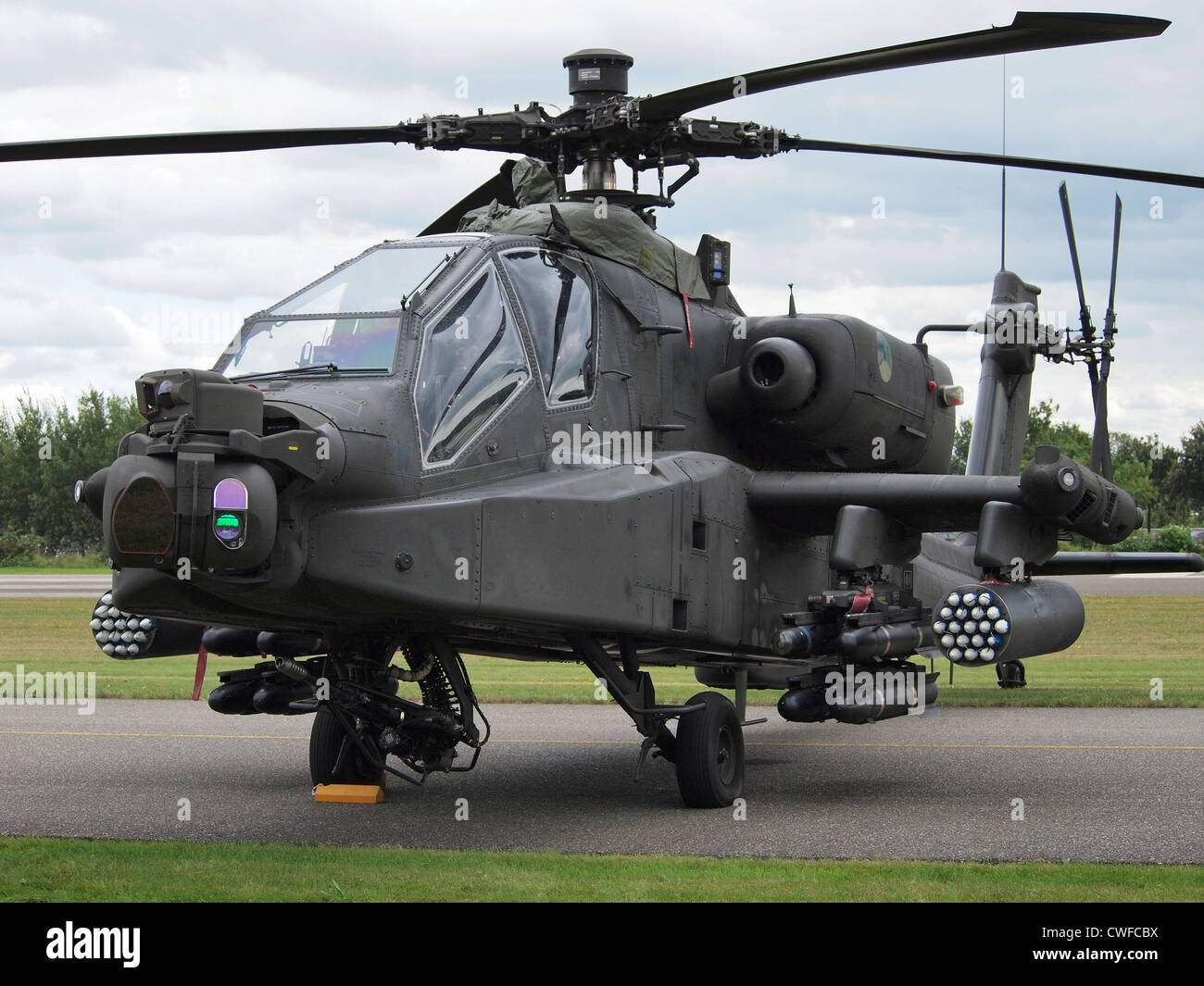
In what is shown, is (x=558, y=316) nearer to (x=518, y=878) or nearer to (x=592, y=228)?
(x=592, y=228)

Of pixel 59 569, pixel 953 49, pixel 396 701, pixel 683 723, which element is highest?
pixel 953 49

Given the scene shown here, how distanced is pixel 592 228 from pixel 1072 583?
132 ft

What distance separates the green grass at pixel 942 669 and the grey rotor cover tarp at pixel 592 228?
9.20 metres

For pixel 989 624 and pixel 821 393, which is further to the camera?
pixel 821 393

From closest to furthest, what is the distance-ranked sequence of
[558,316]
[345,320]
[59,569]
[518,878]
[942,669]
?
[518,878]
[345,320]
[558,316]
[942,669]
[59,569]

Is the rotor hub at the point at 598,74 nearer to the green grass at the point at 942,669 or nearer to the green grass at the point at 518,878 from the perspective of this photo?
the green grass at the point at 518,878

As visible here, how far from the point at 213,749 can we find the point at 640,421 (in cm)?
616

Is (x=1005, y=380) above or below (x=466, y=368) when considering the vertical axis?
above

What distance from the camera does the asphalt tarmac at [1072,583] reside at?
42.2 meters

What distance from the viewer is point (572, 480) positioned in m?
9.75

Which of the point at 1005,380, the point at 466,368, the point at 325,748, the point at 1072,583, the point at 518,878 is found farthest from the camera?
the point at 1072,583

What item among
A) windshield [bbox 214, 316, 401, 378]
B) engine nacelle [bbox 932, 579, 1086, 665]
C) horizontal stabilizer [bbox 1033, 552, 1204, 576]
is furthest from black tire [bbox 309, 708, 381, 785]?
horizontal stabilizer [bbox 1033, 552, 1204, 576]

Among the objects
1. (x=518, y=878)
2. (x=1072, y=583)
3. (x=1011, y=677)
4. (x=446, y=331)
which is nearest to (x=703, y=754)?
(x=518, y=878)
